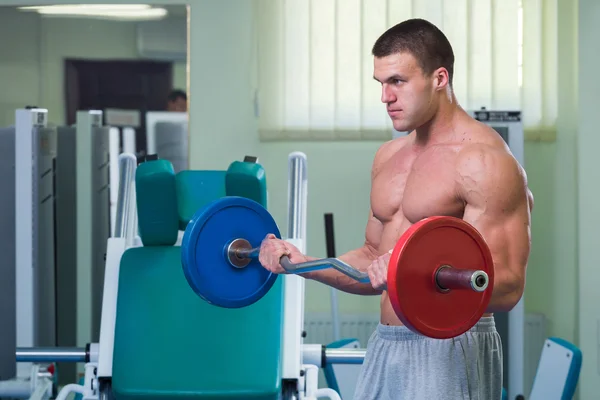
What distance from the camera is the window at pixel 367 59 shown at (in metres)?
4.45

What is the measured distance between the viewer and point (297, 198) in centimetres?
306

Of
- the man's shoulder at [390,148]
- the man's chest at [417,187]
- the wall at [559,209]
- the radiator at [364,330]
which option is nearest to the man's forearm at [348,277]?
the man's chest at [417,187]

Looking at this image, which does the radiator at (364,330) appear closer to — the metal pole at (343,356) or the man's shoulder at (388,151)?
the metal pole at (343,356)

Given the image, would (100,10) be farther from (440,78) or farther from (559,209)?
(440,78)

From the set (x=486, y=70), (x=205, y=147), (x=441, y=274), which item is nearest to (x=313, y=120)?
(x=205, y=147)

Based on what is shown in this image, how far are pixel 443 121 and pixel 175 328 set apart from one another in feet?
4.12

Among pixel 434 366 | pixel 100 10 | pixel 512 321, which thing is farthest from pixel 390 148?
pixel 100 10

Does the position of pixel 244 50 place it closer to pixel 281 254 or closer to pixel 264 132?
pixel 264 132

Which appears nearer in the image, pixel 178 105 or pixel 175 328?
pixel 175 328

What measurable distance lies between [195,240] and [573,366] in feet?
5.03

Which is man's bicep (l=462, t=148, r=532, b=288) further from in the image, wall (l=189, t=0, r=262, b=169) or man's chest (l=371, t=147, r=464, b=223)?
wall (l=189, t=0, r=262, b=169)

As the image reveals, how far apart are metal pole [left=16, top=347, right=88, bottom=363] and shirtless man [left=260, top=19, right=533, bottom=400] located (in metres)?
1.28

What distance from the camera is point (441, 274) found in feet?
5.16

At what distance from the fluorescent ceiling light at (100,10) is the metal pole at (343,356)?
226 centimetres
